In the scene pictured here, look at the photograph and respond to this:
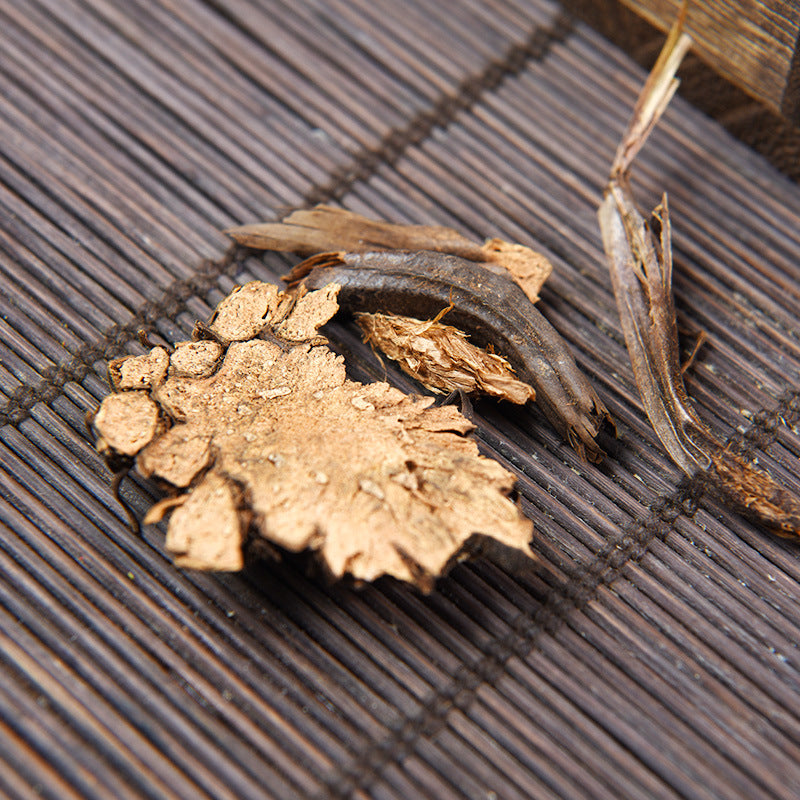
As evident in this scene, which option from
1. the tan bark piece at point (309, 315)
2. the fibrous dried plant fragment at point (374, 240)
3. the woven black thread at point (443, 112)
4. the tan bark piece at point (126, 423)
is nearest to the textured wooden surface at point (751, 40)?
the woven black thread at point (443, 112)

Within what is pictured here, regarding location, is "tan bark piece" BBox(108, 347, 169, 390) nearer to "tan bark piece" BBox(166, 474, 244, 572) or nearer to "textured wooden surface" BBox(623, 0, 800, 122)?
"tan bark piece" BBox(166, 474, 244, 572)

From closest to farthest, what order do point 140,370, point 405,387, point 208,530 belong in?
point 208,530 → point 140,370 → point 405,387

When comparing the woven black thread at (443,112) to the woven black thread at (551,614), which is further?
the woven black thread at (443,112)

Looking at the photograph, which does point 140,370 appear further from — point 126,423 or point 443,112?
point 443,112

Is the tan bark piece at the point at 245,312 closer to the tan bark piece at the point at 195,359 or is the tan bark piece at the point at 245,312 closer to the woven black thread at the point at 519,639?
the tan bark piece at the point at 195,359

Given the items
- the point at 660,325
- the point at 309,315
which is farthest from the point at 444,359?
the point at 660,325

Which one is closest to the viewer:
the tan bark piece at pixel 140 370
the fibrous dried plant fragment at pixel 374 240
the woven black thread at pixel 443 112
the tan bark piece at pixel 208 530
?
the tan bark piece at pixel 208 530
